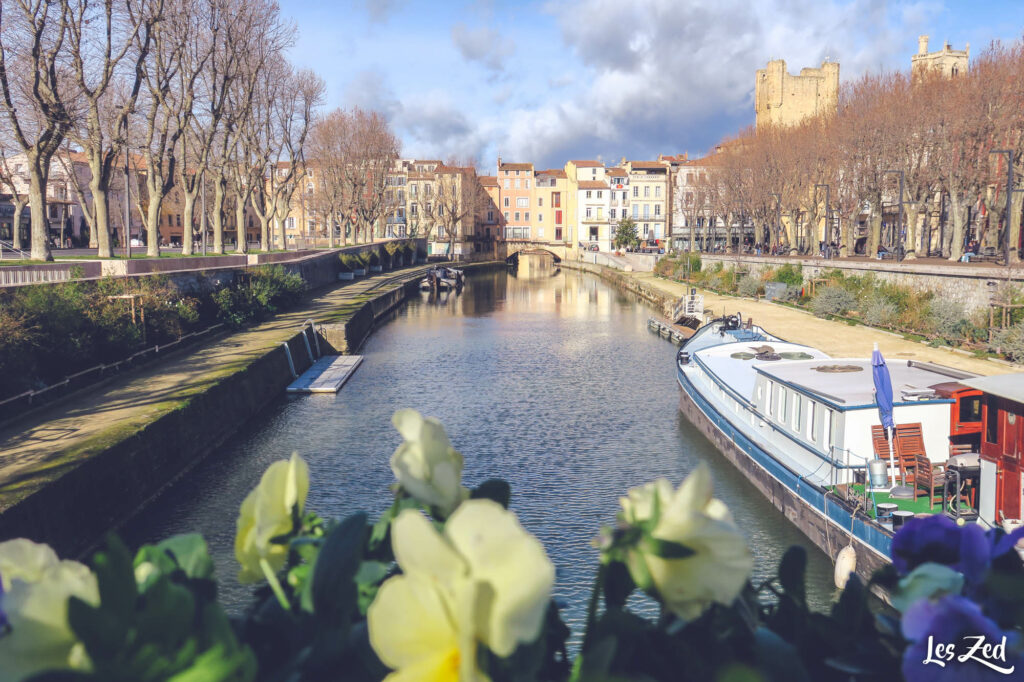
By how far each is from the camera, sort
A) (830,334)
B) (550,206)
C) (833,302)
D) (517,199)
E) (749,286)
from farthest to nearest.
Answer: (517,199), (550,206), (749,286), (833,302), (830,334)

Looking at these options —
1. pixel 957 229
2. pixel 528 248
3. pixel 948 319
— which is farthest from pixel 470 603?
pixel 528 248

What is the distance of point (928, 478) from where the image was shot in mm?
13820

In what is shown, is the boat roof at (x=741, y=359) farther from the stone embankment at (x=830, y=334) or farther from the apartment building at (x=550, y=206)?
the apartment building at (x=550, y=206)

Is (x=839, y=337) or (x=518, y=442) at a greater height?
(x=839, y=337)

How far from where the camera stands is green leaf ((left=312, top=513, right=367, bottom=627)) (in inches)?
65.3

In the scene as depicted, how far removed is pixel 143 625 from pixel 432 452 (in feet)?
2.11

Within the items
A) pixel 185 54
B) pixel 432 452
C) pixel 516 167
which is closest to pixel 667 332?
pixel 185 54

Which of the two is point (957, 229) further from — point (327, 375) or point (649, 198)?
point (649, 198)

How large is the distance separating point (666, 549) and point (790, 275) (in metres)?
51.8

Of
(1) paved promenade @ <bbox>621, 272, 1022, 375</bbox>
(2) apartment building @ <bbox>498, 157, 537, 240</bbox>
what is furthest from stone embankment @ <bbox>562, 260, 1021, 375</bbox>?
(2) apartment building @ <bbox>498, 157, 537, 240</bbox>

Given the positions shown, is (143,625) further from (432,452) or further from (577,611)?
(577,611)

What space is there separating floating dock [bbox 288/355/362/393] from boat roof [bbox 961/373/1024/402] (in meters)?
20.4

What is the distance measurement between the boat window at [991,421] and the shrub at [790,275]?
119 ft

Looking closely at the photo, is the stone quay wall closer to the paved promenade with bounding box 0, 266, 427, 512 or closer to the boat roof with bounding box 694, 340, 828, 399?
the boat roof with bounding box 694, 340, 828, 399
